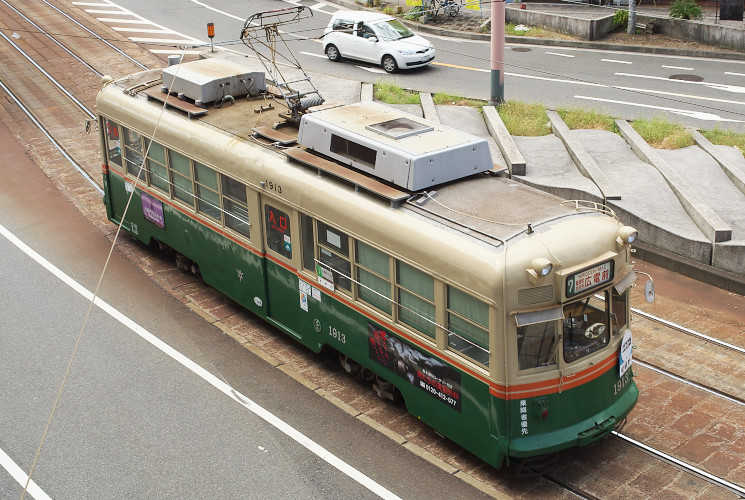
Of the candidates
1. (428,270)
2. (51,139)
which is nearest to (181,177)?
(428,270)

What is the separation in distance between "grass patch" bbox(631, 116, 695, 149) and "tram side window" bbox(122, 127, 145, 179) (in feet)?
33.4

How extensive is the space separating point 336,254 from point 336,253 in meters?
0.01

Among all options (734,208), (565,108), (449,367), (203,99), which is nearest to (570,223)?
(449,367)

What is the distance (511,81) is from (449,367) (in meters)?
16.4

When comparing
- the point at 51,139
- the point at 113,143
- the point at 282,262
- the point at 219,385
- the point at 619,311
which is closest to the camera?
the point at 619,311

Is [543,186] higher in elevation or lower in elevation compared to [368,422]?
higher

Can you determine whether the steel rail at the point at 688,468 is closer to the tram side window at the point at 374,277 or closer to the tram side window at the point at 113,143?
the tram side window at the point at 374,277

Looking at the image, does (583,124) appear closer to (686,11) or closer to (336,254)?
(336,254)

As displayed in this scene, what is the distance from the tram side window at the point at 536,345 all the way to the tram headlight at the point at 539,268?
1.85 feet

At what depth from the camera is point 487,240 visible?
873 centimetres

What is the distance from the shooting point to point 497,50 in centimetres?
1970

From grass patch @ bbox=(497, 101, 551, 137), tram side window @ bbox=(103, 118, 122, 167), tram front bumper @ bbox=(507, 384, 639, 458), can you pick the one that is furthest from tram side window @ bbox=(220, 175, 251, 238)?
grass patch @ bbox=(497, 101, 551, 137)

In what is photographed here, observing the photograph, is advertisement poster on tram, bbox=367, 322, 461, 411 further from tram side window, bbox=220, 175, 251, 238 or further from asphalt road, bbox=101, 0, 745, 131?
asphalt road, bbox=101, 0, 745, 131

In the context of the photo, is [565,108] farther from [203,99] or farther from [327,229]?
[327,229]
